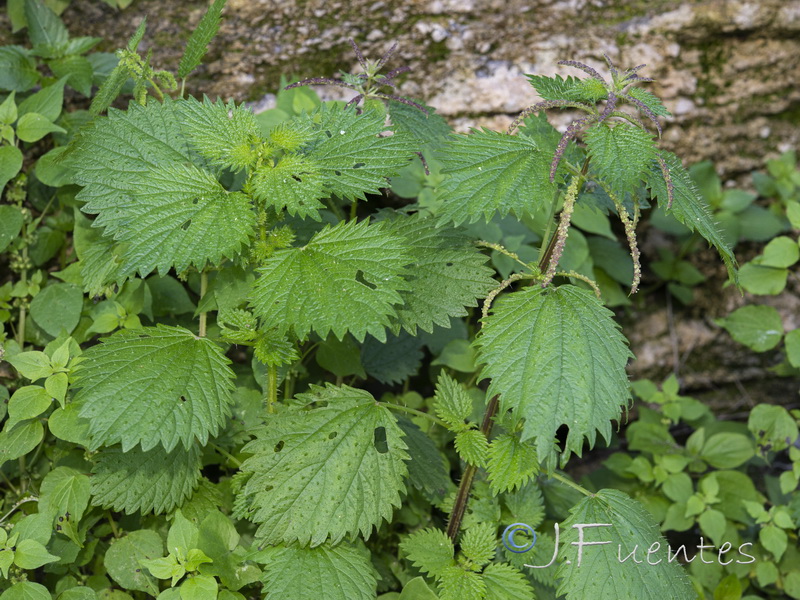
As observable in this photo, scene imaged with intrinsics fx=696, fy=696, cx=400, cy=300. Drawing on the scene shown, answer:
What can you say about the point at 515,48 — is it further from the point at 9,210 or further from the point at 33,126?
the point at 9,210

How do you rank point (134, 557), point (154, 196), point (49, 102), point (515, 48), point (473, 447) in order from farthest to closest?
1. point (515, 48)
2. point (49, 102)
3. point (134, 557)
4. point (473, 447)
5. point (154, 196)

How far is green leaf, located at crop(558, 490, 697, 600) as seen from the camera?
164cm

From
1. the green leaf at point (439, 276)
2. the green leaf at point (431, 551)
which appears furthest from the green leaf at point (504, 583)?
the green leaf at point (439, 276)

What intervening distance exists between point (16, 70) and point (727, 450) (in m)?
3.03

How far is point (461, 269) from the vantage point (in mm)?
1960

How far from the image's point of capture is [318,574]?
170cm

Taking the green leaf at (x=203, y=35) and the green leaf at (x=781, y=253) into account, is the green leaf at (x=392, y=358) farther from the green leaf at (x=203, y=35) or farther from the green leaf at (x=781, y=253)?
the green leaf at (x=781, y=253)

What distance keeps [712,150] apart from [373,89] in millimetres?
1939

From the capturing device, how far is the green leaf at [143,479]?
1.88m

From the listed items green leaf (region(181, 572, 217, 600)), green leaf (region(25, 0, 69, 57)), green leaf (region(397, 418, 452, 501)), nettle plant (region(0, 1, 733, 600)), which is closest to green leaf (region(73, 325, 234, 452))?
nettle plant (region(0, 1, 733, 600))

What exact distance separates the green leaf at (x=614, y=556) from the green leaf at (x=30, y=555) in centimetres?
127

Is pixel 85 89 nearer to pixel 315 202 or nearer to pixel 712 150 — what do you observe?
pixel 315 202

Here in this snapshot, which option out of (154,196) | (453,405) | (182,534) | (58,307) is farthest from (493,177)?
(58,307)

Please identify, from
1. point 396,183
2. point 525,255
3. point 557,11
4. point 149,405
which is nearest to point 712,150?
point 557,11
